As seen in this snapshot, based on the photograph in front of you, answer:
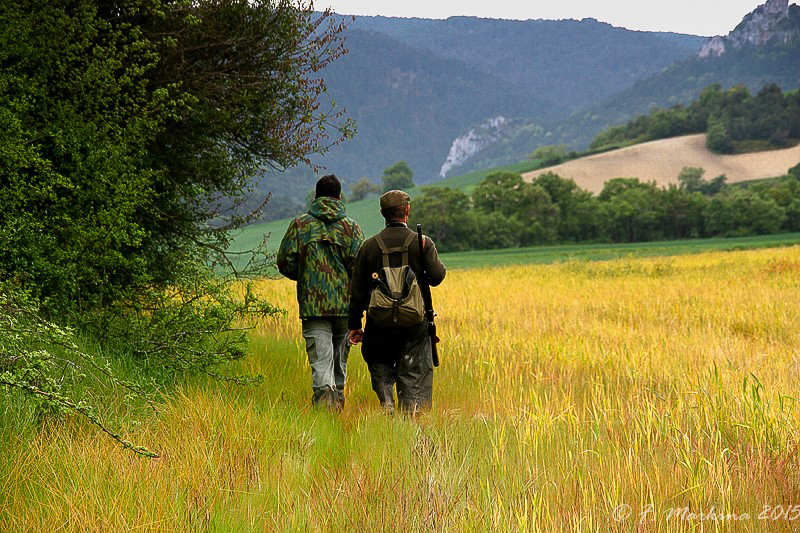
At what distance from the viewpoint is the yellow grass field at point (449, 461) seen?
2895 mm

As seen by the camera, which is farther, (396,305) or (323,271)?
(323,271)

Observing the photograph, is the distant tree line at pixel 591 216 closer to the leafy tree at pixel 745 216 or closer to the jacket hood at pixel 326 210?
the leafy tree at pixel 745 216

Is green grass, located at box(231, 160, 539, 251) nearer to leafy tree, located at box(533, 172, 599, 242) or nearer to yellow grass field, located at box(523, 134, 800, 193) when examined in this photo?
yellow grass field, located at box(523, 134, 800, 193)

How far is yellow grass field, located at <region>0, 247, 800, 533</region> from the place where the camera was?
2895 millimetres

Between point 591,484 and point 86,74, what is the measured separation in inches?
206

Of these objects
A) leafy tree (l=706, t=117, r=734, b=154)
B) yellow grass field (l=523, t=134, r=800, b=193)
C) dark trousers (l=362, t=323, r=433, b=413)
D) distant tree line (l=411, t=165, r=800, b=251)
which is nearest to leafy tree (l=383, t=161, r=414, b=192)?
yellow grass field (l=523, t=134, r=800, b=193)

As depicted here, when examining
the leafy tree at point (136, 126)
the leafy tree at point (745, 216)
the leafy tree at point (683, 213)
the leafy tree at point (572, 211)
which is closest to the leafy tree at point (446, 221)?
the leafy tree at point (572, 211)

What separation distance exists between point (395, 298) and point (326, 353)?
1.00 metres

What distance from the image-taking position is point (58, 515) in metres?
2.77

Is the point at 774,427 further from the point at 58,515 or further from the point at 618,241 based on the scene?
the point at 618,241

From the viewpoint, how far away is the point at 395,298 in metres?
5.08

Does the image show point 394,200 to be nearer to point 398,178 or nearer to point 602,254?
point 602,254

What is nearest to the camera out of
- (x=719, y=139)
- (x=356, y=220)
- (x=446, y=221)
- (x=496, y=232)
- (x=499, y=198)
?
(x=446, y=221)

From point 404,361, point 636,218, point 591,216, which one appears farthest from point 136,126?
point 636,218
